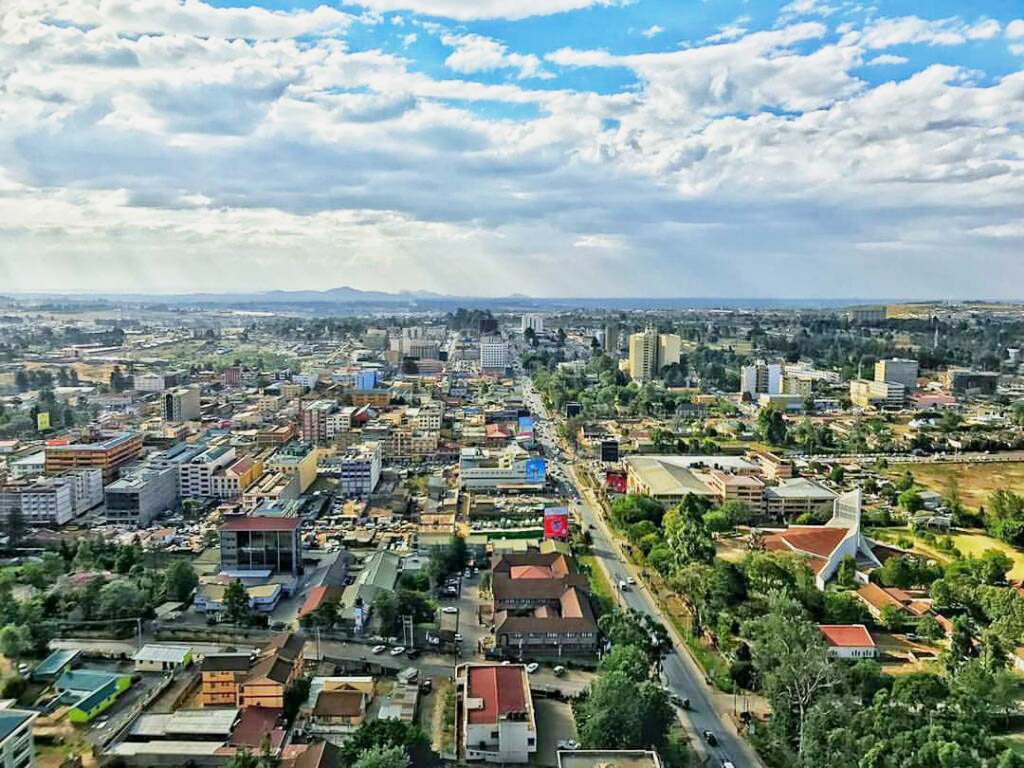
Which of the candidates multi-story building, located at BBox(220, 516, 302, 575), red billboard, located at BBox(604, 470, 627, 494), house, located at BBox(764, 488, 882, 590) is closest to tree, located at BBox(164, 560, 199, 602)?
multi-story building, located at BBox(220, 516, 302, 575)

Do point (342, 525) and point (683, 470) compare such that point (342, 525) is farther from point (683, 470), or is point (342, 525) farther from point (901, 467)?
point (901, 467)

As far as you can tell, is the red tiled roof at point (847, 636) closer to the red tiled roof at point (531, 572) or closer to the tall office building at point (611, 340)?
the red tiled roof at point (531, 572)

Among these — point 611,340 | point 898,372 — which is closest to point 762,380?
point 898,372

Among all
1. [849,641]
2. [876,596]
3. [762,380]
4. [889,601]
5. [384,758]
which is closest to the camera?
[384,758]

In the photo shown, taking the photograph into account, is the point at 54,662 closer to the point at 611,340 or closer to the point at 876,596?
the point at 876,596

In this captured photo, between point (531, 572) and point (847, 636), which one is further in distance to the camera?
point (531, 572)

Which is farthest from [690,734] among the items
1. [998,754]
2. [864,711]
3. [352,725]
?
[352,725]

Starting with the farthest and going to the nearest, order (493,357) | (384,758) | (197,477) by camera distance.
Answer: (493,357) → (197,477) → (384,758)
